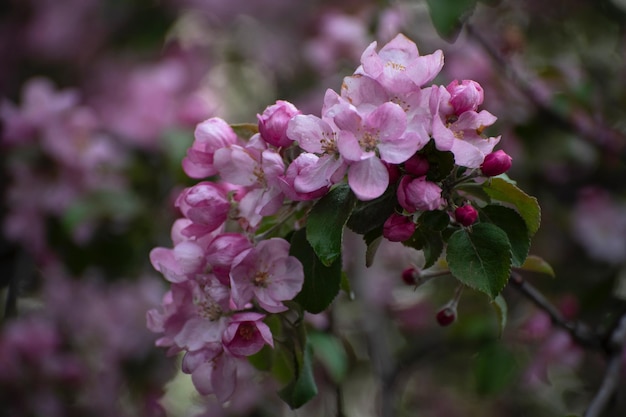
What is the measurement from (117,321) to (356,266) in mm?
704

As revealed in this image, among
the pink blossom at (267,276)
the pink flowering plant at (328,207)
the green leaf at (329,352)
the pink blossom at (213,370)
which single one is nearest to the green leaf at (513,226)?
the pink flowering plant at (328,207)

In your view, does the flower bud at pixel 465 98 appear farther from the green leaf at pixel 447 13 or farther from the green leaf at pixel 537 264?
the green leaf at pixel 447 13

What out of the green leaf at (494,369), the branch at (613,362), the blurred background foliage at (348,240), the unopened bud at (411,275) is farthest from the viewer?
the blurred background foliage at (348,240)

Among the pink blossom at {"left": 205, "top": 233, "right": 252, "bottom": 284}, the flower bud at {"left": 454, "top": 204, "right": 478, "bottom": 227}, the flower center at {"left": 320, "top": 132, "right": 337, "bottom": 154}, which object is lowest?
the pink blossom at {"left": 205, "top": 233, "right": 252, "bottom": 284}

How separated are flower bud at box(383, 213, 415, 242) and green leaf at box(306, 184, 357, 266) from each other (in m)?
0.04

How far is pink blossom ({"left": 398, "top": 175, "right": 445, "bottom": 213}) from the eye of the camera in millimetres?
711

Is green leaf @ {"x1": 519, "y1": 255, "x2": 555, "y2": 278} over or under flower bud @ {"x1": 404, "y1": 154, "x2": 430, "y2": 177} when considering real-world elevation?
under

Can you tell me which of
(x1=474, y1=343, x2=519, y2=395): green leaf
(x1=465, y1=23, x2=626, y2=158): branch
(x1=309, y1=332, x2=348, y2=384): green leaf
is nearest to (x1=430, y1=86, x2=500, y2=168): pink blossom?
(x1=309, y1=332, x2=348, y2=384): green leaf

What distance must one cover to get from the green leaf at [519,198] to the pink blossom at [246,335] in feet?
0.91

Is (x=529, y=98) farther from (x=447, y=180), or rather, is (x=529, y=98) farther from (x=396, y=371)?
(x=447, y=180)

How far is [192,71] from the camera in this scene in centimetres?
266

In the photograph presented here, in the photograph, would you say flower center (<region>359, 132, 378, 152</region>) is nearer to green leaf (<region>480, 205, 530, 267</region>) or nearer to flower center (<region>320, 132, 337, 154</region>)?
flower center (<region>320, 132, 337, 154</region>)

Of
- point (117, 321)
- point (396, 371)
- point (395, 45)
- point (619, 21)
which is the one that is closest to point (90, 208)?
point (117, 321)

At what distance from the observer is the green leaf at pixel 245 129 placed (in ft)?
2.91
